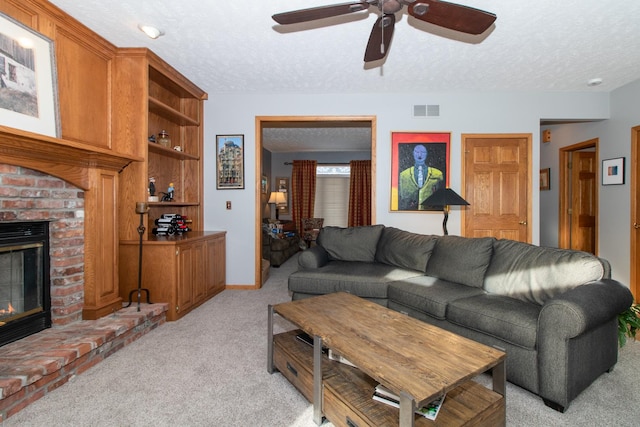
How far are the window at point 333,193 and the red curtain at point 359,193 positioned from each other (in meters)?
0.25

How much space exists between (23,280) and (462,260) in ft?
11.1

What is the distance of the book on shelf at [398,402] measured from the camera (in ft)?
4.33

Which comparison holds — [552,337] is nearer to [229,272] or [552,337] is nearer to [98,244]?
[98,244]

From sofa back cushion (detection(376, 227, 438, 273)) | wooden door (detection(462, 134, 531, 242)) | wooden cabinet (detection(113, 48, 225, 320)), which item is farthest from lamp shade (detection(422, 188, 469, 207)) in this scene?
wooden cabinet (detection(113, 48, 225, 320))

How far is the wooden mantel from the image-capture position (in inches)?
76.0

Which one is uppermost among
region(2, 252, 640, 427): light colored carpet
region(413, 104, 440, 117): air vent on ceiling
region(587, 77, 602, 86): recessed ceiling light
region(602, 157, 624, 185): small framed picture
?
region(587, 77, 602, 86): recessed ceiling light

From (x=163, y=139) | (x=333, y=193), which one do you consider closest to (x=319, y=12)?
(x=163, y=139)

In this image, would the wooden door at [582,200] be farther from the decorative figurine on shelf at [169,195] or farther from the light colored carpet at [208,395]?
the decorative figurine on shelf at [169,195]

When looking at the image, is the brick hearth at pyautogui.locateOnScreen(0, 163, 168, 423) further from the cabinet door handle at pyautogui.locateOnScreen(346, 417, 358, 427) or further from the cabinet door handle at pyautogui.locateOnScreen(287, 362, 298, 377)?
the cabinet door handle at pyautogui.locateOnScreen(346, 417, 358, 427)

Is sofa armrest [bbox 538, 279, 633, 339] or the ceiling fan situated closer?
sofa armrest [bbox 538, 279, 633, 339]

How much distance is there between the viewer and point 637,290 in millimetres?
3729

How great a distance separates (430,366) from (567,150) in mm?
5444

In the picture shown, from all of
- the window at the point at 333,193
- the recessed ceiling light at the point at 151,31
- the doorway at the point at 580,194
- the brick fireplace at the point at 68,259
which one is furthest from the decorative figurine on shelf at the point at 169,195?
the doorway at the point at 580,194

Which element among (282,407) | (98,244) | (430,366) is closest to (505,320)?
(430,366)
